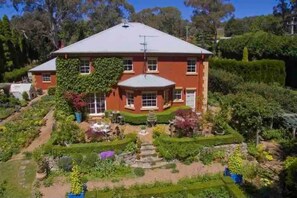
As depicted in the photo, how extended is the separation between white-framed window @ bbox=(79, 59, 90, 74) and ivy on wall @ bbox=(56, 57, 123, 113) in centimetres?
33

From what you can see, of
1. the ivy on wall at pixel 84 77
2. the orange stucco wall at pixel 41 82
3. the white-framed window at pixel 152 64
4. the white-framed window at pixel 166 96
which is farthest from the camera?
the orange stucco wall at pixel 41 82

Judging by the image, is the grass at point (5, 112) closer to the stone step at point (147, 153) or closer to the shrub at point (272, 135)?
the stone step at point (147, 153)

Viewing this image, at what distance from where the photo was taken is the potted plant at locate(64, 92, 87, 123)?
938 inches

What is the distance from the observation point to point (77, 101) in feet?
78.1

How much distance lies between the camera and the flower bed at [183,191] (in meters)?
12.9

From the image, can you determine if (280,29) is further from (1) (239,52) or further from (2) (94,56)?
(2) (94,56)

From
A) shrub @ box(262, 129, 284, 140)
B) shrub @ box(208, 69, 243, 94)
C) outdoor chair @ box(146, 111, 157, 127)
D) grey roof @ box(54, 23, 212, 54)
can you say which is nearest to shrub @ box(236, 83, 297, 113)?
shrub @ box(262, 129, 284, 140)

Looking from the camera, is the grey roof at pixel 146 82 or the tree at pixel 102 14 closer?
the grey roof at pixel 146 82

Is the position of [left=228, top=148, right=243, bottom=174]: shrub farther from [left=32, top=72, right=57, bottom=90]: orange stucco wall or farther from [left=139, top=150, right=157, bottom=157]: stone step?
[left=32, top=72, right=57, bottom=90]: orange stucco wall

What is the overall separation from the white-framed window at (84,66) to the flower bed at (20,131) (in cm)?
567

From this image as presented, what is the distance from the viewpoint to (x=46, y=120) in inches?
1040

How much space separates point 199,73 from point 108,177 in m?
14.2

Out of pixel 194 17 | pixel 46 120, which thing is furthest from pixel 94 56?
pixel 194 17

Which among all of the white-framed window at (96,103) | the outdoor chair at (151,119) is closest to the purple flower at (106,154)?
the outdoor chair at (151,119)
